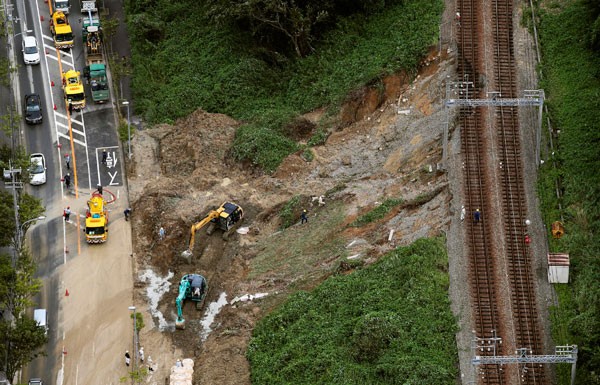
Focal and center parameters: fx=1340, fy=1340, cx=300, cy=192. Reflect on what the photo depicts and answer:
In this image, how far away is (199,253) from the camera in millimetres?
97062

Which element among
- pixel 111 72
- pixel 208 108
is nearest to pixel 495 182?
pixel 208 108

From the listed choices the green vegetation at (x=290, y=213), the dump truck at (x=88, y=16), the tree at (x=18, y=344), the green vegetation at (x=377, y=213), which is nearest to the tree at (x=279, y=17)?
the dump truck at (x=88, y=16)

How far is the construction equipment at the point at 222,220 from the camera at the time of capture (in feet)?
318

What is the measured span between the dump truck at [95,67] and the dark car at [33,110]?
184 inches

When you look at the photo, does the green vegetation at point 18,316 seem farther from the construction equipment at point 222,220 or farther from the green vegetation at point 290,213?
the green vegetation at point 290,213

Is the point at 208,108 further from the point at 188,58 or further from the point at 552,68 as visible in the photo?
the point at 552,68

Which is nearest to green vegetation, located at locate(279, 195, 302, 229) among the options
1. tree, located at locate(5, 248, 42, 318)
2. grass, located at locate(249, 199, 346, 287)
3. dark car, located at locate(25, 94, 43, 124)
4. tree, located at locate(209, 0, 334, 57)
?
grass, located at locate(249, 199, 346, 287)

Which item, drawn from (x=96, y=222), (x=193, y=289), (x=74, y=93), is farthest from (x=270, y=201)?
(x=74, y=93)

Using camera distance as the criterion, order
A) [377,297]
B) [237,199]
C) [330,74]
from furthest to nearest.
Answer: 1. [330,74]
2. [237,199]
3. [377,297]

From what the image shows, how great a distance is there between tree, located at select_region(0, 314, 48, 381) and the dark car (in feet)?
88.8

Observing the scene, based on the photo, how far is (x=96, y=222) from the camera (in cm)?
9856

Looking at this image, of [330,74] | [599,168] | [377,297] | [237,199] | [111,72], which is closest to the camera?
[377,297]

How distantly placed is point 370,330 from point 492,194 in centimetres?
1543

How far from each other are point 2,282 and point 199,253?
1468 centimetres
